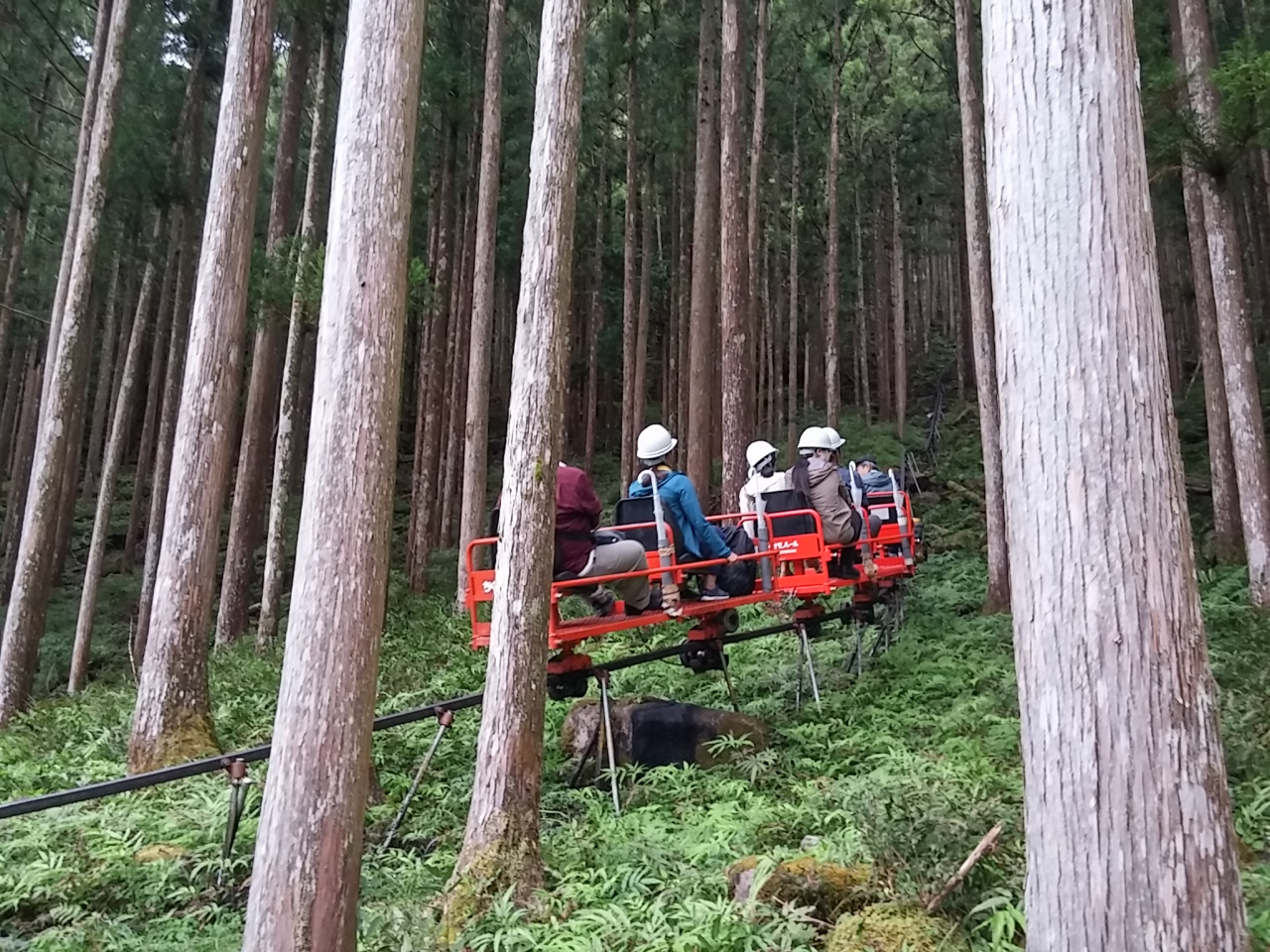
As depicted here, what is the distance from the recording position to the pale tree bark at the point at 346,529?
12.5 feet

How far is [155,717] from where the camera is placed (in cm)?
721

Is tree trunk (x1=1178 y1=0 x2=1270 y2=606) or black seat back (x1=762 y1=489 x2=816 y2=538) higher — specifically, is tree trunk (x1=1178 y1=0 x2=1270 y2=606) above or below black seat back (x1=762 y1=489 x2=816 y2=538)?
above

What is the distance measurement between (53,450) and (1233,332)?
13.5 meters

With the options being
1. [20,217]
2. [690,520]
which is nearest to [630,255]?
[690,520]

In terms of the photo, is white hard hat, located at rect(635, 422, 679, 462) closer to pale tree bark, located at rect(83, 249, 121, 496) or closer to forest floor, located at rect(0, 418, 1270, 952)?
forest floor, located at rect(0, 418, 1270, 952)

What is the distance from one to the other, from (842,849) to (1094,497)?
116 inches

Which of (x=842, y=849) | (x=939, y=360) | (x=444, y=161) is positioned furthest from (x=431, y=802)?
(x=939, y=360)

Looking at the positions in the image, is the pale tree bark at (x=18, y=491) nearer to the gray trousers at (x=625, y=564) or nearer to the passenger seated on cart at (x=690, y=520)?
the passenger seated on cart at (x=690, y=520)

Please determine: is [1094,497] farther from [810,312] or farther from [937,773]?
[810,312]

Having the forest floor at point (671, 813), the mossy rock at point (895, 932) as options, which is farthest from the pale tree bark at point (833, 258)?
the mossy rock at point (895, 932)

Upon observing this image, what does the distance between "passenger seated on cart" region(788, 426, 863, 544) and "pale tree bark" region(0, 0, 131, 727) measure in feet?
28.2

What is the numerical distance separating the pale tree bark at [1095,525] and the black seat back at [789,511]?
15.5 ft

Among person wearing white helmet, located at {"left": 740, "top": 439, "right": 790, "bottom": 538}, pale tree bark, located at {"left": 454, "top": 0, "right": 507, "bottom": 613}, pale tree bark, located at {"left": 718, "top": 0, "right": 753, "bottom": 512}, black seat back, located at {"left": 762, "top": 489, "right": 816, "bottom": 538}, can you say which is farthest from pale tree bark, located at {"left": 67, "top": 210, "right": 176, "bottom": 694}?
black seat back, located at {"left": 762, "top": 489, "right": 816, "bottom": 538}

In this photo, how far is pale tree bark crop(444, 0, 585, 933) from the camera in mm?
4605
